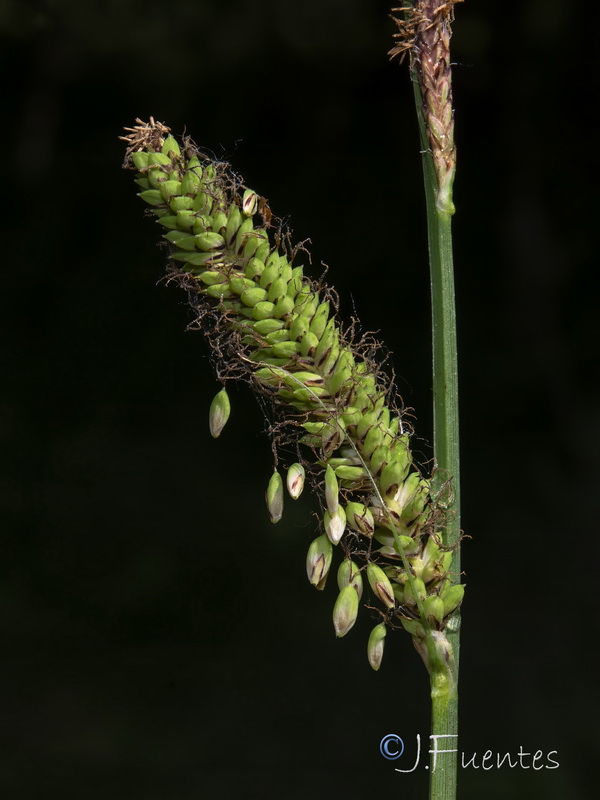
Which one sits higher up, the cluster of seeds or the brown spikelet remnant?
the brown spikelet remnant

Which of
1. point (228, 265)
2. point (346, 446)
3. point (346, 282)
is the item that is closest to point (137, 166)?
point (228, 265)

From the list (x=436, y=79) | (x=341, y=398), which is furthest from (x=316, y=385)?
(x=436, y=79)

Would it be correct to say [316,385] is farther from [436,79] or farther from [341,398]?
[436,79]

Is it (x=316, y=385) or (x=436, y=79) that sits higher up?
(x=436, y=79)

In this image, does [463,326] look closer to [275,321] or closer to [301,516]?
[301,516]
